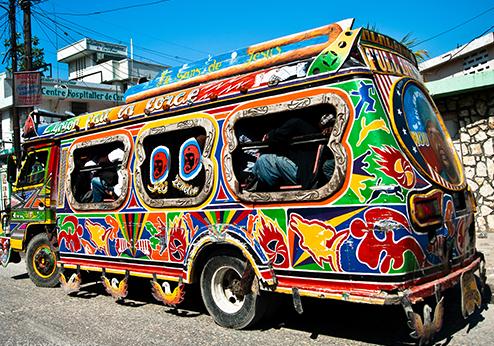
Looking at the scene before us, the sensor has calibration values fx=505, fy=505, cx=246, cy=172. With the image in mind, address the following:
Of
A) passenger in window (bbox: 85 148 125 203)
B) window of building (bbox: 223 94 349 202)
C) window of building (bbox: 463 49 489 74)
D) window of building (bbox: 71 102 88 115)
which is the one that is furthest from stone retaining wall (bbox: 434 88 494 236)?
window of building (bbox: 71 102 88 115)

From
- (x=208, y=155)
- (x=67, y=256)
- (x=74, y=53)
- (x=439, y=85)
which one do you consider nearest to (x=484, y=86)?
(x=439, y=85)

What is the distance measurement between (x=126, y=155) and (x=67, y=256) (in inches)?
89.0

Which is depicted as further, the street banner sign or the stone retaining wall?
the street banner sign

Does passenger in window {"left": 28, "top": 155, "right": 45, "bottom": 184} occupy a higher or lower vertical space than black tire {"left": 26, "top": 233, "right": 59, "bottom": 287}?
higher

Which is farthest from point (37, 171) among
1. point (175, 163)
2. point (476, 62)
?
point (476, 62)

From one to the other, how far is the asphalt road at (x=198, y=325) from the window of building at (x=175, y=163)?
144 centimetres

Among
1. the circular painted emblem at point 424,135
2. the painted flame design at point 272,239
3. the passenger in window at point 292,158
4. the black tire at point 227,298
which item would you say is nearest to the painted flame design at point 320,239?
the painted flame design at point 272,239

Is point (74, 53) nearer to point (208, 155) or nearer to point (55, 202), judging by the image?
point (55, 202)

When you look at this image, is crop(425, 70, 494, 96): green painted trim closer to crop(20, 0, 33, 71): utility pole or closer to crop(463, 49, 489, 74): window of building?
crop(463, 49, 489, 74): window of building

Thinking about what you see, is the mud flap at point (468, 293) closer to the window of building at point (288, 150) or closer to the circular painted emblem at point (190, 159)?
the window of building at point (288, 150)

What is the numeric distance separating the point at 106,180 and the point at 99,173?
0.52 feet

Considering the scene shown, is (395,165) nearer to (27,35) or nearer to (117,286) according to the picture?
(117,286)

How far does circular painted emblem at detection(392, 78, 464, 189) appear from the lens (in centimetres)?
460

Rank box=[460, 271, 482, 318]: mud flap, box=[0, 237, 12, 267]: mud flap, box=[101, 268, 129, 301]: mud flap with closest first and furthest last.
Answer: box=[460, 271, 482, 318]: mud flap
box=[101, 268, 129, 301]: mud flap
box=[0, 237, 12, 267]: mud flap
